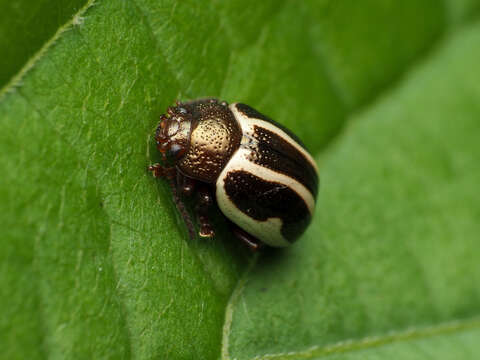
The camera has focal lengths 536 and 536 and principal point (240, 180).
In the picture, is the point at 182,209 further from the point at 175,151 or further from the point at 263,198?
the point at 263,198

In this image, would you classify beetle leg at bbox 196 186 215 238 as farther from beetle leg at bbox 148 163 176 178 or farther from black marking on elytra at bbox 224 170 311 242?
beetle leg at bbox 148 163 176 178

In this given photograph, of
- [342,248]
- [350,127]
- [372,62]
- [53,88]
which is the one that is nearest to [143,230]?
[53,88]

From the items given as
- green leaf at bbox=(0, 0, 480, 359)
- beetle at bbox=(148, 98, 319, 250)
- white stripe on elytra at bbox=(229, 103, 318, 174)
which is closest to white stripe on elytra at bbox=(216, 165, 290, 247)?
beetle at bbox=(148, 98, 319, 250)

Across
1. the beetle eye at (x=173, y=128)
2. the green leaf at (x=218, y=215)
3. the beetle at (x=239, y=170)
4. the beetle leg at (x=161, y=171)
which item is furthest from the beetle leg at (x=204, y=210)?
the beetle eye at (x=173, y=128)

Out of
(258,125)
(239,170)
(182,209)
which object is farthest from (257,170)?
(182,209)

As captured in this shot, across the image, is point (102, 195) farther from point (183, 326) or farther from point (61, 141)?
point (183, 326)

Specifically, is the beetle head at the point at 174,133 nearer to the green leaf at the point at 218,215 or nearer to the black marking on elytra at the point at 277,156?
the green leaf at the point at 218,215
